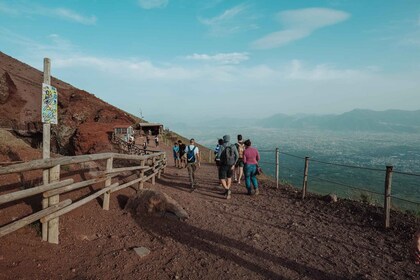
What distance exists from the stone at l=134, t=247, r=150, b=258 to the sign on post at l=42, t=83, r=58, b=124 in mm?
2731

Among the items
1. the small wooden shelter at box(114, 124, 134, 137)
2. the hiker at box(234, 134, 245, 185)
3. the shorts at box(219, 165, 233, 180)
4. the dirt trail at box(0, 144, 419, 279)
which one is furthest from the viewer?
the small wooden shelter at box(114, 124, 134, 137)

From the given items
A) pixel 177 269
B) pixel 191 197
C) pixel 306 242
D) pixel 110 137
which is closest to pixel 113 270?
pixel 177 269

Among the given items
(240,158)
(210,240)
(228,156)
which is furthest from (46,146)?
(240,158)

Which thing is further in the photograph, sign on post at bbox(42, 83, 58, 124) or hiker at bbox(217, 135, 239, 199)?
hiker at bbox(217, 135, 239, 199)

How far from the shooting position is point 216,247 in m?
5.77

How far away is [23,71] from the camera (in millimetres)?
45625

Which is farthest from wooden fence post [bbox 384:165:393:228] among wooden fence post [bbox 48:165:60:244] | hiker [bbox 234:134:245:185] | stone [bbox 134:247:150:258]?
wooden fence post [bbox 48:165:60:244]

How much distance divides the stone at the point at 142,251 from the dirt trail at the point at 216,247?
3.1 inches

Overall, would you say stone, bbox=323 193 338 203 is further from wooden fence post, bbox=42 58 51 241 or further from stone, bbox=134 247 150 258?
wooden fence post, bbox=42 58 51 241

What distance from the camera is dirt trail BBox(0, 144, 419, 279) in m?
4.38

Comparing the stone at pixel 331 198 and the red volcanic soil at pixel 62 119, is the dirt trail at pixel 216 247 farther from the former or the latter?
the red volcanic soil at pixel 62 119

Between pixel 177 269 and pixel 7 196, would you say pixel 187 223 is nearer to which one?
pixel 177 269

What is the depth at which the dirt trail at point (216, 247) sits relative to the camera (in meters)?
4.38

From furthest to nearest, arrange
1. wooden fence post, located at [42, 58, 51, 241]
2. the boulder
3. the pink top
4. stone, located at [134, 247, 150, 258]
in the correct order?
the pink top < the boulder < stone, located at [134, 247, 150, 258] < wooden fence post, located at [42, 58, 51, 241]
